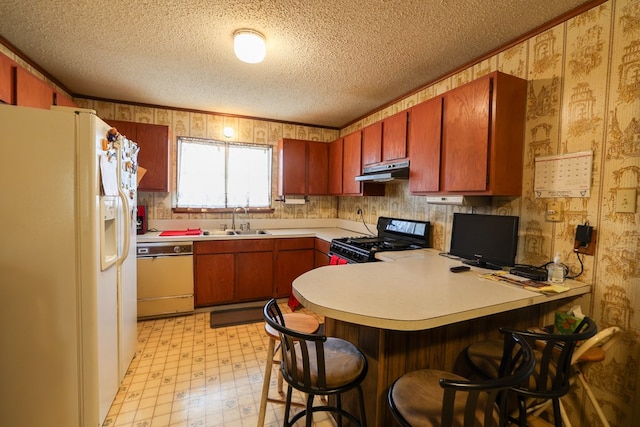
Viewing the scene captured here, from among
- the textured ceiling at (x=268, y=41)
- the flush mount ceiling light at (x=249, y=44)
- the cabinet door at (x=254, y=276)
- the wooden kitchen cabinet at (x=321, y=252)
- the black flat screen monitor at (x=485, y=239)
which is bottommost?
the cabinet door at (x=254, y=276)

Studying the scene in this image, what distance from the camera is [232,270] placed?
10.8 feet

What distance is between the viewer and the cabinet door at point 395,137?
100 inches

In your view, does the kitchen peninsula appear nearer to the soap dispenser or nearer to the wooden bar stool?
the soap dispenser

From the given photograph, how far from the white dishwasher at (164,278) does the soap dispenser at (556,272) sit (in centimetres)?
307

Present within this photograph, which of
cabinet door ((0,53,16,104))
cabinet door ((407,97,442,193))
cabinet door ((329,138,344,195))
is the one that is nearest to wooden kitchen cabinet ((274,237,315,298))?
cabinet door ((329,138,344,195))

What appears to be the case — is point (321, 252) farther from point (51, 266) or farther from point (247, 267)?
point (51, 266)

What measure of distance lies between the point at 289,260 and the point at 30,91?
267 centimetres

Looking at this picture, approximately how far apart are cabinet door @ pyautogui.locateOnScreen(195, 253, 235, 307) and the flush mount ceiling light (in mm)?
2105

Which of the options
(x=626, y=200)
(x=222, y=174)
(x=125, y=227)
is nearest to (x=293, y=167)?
(x=222, y=174)

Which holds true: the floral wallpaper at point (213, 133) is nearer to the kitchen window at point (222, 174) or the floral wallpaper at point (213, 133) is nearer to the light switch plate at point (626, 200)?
the kitchen window at point (222, 174)

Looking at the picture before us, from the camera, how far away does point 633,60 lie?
4.61 ft

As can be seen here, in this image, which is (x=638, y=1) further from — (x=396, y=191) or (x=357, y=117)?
(x=357, y=117)

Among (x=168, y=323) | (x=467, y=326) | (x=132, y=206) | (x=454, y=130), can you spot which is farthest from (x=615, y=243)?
(x=168, y=323)

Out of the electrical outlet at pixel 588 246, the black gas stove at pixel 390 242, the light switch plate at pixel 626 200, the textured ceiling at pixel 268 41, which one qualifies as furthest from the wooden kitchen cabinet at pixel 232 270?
the light switch plate at pixel 626 200
